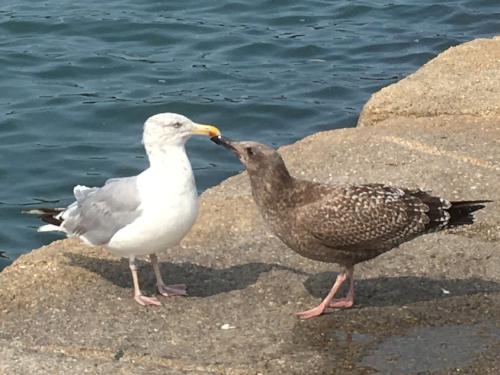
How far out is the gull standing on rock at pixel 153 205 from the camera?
6551mm

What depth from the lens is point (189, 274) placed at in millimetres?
7219

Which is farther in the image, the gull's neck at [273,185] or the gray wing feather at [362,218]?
the gull's neck at [273,185]

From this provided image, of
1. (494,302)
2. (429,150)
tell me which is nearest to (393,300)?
(494,302)

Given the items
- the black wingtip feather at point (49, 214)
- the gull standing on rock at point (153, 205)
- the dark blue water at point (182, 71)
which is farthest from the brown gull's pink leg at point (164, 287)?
the dark blue water at point (182, 71)

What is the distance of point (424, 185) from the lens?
8.19 metres

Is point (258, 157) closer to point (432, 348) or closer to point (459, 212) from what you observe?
point (459, 212)

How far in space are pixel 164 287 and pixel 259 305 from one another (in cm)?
60

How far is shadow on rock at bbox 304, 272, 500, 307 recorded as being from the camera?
6719 mm

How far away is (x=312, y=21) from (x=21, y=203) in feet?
22.2

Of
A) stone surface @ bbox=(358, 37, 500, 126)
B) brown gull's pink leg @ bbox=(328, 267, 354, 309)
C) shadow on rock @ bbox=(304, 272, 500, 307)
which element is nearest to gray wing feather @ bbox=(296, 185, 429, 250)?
brown gull's pink leg @ bbox=(328, 267, 354, 309)

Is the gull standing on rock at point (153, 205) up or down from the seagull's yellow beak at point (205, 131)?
down

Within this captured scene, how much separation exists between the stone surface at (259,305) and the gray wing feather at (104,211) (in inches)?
13.9

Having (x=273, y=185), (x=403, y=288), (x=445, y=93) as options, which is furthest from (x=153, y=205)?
(x=445, y=93)

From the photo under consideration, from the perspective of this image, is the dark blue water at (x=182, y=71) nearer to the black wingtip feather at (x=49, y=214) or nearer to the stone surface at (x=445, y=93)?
the stone surface at (x=445, y=93)
